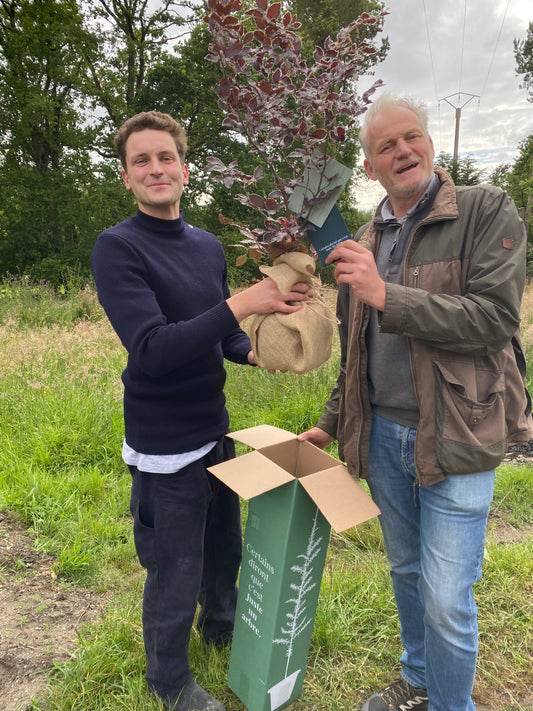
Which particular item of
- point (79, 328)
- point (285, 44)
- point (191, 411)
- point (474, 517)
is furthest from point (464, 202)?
point (79, 328)

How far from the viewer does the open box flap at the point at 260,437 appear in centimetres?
191

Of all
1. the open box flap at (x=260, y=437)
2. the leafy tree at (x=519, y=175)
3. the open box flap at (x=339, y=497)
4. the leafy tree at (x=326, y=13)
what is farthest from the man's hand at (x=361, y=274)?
the leafy tree at (x=519, y=175)

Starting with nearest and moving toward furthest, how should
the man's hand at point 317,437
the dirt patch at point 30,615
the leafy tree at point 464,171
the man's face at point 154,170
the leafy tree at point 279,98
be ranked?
1. the leafy tree at point 279,98
2. the man's face at point 154,170
3. the man's hand at point 317,437
4. the dirt patch at point 30,615
5. the leafy tree at point 464,171

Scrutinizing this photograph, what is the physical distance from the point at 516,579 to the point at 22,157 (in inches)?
686

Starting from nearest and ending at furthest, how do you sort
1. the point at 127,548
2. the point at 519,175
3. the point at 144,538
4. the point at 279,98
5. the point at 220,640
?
the point at 279,98, the point at 144,538, the point at 220,640, the point at 127,548, the point at 519,175

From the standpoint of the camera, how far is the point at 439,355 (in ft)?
5.20

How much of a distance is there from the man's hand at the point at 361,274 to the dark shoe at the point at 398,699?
63.8 inches

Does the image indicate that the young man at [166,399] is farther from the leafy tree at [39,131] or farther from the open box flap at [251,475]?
the leafy tree at [39,131]

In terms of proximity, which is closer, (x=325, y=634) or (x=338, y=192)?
(x=338, y=192)

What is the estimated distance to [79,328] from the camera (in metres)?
6.39

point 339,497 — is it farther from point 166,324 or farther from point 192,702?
point 192,702

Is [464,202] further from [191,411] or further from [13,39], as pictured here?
[13,39]

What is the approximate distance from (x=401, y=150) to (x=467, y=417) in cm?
89

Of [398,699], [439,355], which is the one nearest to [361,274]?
[439,355]
